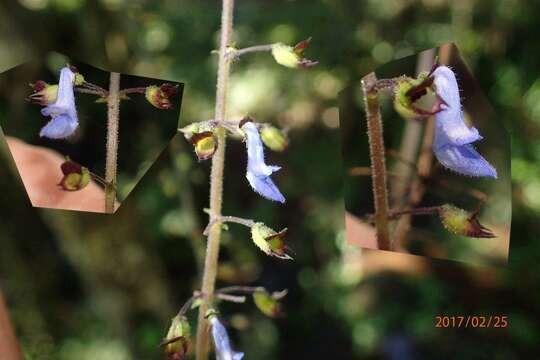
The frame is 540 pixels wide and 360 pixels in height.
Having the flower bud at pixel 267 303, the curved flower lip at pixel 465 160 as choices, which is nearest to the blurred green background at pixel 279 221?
the flower bud at pixel 267 303

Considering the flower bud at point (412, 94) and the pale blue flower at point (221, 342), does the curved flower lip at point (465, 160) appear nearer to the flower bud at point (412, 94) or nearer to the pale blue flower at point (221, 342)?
the flower bud at point (412, 94)

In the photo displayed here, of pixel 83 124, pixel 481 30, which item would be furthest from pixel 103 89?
pixel 481 30

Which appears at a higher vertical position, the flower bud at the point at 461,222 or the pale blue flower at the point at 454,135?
the pale blue flower at the point at 454,135

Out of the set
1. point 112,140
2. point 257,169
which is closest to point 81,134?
point 112,140

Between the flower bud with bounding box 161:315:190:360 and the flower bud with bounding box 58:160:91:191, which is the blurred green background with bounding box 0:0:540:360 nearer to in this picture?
the flower bud with bounding box 161:315:190:360

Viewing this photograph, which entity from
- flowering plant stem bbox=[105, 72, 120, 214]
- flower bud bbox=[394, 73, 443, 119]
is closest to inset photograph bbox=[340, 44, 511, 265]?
flower bud bbox=[394, 73, 443, 119]

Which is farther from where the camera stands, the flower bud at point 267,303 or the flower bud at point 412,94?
the flower bud at point 267,303
